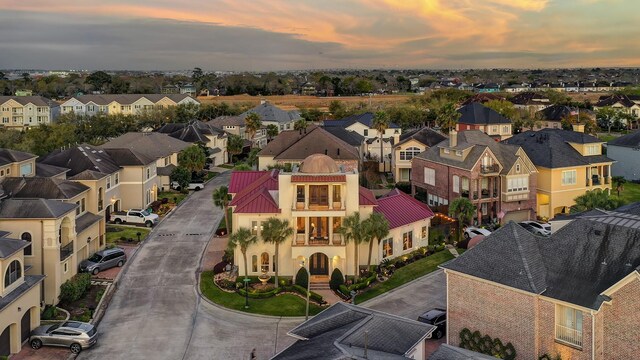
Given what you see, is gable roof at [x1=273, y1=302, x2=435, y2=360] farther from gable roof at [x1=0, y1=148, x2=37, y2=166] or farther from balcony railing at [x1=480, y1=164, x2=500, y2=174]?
gable roof at [x1=0, y1=148, x2=37, y2=166]

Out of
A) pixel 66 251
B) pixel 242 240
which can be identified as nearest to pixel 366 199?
pixel 242 240

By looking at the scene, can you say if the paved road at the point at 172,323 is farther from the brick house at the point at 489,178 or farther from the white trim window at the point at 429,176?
the white trim window at the point at 429,176

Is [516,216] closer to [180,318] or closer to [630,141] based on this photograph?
[630,141]

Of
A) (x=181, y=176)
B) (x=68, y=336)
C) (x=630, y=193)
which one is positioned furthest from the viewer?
(x=181, y=176)

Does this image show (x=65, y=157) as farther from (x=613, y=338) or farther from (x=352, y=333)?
(x=613, y=338)

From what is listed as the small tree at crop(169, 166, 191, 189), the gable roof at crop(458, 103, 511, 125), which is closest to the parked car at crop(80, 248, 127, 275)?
the small tree at crop(169, 166, 191, 189)

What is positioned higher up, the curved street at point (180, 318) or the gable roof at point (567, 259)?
the gable roof at point (567, 259)

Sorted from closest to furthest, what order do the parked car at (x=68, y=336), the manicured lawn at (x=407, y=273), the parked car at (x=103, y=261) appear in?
1. the parked car at (x=68, y=336)
2. the manicured lawn at (x=407, y=273)
3. the parked car at (x=103, y=261)

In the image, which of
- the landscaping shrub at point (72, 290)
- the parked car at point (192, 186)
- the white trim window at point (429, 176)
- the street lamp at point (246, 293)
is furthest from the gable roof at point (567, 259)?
the parked car at point (192, 186)
